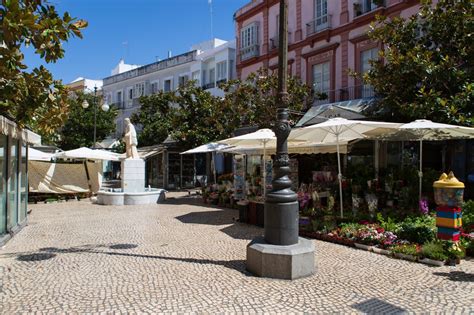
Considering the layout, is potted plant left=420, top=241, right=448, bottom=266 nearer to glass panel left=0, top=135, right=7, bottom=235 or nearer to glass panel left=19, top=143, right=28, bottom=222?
glass panel left=0, top=135, right=7, bottom=235

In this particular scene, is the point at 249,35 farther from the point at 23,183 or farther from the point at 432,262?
the point at 432,262

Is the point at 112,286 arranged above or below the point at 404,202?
below

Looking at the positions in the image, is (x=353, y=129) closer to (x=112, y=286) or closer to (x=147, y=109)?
(x=112, y=286)

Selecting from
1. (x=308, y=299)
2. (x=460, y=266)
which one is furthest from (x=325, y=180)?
(x=308, y=299)

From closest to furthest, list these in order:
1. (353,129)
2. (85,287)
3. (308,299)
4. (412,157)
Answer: (308,299) → (85,287) → (353,129) → (412,157)

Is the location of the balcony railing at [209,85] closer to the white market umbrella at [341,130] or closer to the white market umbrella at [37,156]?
the white market umbrella at [37,156]

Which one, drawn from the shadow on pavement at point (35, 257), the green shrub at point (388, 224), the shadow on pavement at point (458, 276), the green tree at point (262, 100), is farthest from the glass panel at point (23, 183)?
the shadow on pavement at point (458, 276)

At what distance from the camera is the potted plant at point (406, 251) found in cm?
706

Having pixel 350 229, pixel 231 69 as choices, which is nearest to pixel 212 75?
pixel 231 69

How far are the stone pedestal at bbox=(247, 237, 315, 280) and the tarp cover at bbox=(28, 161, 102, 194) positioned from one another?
1566cm

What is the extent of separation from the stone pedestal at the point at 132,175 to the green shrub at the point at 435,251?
13.0m

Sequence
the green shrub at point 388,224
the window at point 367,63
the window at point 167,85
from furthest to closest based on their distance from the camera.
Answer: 1. the window at point 167,85
2. the window at point 367,63
3. the green shrub at point 388,224

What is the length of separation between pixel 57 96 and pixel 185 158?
842 inches

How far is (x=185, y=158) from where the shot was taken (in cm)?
2884
